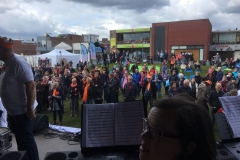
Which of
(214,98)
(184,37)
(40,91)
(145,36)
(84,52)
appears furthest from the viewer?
(145,36)

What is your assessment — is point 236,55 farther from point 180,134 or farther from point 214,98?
point 180,134

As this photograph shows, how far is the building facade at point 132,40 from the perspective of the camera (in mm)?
40875

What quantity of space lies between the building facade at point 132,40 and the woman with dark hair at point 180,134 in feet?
127

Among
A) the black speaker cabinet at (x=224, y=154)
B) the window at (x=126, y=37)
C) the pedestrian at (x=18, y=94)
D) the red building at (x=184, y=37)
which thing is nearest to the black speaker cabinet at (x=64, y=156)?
the pedestrian at (x=18, y=94)

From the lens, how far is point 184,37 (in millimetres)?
36844

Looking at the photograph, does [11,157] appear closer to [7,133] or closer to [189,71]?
[7,133]

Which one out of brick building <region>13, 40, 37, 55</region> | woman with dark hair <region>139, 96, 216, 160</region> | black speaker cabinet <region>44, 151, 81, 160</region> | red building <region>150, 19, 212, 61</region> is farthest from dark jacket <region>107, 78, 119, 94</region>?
brick building <region>13, 40, 37, 55</region>

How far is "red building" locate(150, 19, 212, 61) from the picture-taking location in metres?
35.0

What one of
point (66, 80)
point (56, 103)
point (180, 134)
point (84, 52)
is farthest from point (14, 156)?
point (84, 52)

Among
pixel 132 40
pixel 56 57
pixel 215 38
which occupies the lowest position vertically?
pixel 56 57

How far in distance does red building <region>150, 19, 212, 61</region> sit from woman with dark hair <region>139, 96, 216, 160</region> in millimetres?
35181

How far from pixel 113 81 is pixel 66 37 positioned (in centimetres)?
6617

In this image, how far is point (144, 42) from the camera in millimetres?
40781

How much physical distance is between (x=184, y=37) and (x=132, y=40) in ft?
34.4
